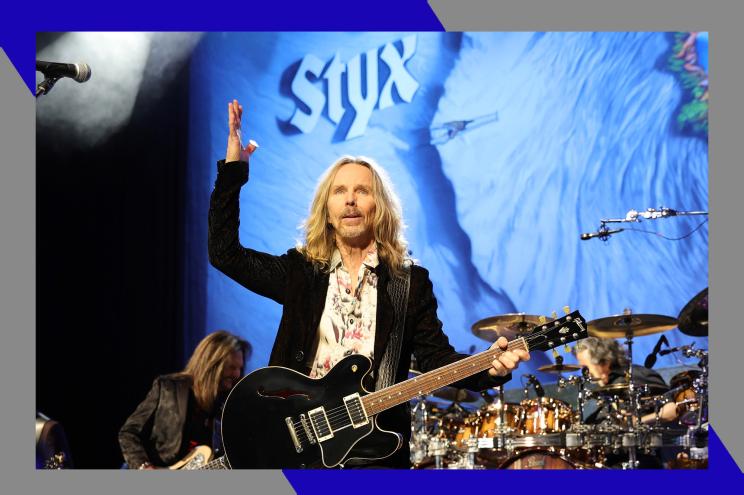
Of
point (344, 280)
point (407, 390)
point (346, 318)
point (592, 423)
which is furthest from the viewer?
Result: point (592, 423)

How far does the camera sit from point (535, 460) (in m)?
6.70

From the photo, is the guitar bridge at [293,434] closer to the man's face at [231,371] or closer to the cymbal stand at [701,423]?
the man's face at [231,371]

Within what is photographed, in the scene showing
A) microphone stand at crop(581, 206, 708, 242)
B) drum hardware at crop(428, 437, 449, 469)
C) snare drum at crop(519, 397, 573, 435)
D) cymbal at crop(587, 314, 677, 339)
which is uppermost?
microphone stand at crop(581, 206, 708, 242)

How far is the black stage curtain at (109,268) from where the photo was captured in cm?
715

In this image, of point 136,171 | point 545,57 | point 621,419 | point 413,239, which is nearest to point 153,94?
point 136,171

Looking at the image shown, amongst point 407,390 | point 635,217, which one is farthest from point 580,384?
point 407,390

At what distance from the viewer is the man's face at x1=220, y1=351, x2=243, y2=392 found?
22.7 ft

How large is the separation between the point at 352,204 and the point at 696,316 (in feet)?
8.31

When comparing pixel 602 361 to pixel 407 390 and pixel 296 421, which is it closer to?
pixel 407 390

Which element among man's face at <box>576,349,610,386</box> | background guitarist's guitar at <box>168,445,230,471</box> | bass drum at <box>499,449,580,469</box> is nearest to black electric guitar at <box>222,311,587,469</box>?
background guitarist's guitar at <box>168,445,230,471</box>

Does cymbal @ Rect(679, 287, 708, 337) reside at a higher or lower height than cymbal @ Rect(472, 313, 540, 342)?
lower

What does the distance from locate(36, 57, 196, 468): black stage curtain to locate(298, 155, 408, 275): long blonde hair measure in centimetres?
201

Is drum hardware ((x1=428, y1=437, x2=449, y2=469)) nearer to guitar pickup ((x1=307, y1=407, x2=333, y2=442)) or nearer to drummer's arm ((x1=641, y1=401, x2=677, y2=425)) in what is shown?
drummer's arm ((x1=641, y1=401, x2=677, y2=425))
